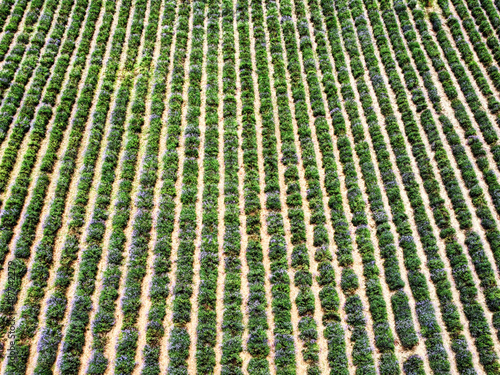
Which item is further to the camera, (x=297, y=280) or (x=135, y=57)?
(x=135, y=57)

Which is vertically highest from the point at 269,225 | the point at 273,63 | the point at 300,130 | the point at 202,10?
the point at 202,10

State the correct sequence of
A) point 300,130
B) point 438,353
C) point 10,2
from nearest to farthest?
point 438,353
point 300,130
point 10,2

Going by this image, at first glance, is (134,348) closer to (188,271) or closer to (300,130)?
(188,271)

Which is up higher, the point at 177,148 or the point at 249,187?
the point at 177,148

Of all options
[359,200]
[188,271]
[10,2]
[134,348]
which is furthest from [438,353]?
[10,2]

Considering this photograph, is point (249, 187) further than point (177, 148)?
No

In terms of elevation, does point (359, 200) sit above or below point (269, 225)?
above

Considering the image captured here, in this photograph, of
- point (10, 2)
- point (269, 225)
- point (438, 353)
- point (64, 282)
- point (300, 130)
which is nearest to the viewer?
point (438, 353)
